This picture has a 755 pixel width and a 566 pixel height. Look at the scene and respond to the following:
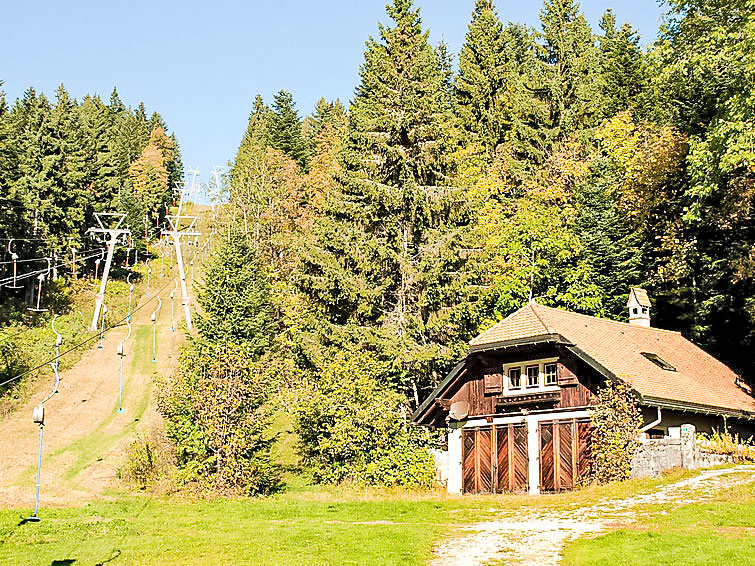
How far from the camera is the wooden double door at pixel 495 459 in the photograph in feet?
94.7

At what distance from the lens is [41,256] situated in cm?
6175

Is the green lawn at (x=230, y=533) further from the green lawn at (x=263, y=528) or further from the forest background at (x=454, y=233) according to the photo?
the forest background at (x=454, y=233)

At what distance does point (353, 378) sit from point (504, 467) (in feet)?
21.0

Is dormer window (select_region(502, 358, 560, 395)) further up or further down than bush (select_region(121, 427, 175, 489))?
further up

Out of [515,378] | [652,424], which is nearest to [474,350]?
[515,378]

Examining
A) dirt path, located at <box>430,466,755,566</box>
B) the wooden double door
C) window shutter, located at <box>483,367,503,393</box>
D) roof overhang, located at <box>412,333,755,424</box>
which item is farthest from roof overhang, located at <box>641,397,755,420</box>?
window shutter, located at <box>483,367,503,393</box>

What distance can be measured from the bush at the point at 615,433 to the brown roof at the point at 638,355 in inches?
23.0

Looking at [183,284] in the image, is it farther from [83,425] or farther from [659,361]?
[659,361]

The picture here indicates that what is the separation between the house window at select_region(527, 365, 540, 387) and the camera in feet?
95.7

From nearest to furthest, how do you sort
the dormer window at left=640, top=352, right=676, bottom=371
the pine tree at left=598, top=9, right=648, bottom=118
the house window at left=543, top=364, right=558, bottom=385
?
1. the house window at left=543, top=364, right=558, bottom=385
2. the dormer window at left=640, top=352, right=676, bottom=371
3. the pine tree at left=598, top=9, right=648, bottom=118

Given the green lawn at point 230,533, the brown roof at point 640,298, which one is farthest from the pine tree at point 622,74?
the green lawn at point 230,533

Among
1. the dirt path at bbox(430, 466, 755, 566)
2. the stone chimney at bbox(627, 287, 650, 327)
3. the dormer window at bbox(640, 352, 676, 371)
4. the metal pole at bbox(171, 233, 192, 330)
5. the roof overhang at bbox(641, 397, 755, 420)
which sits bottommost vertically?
the dirt path at bbox(430, 466, 755, 566)

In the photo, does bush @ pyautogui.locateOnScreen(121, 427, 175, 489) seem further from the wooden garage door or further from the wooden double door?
the wooden garage door

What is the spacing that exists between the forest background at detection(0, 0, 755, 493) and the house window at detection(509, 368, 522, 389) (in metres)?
4.02
